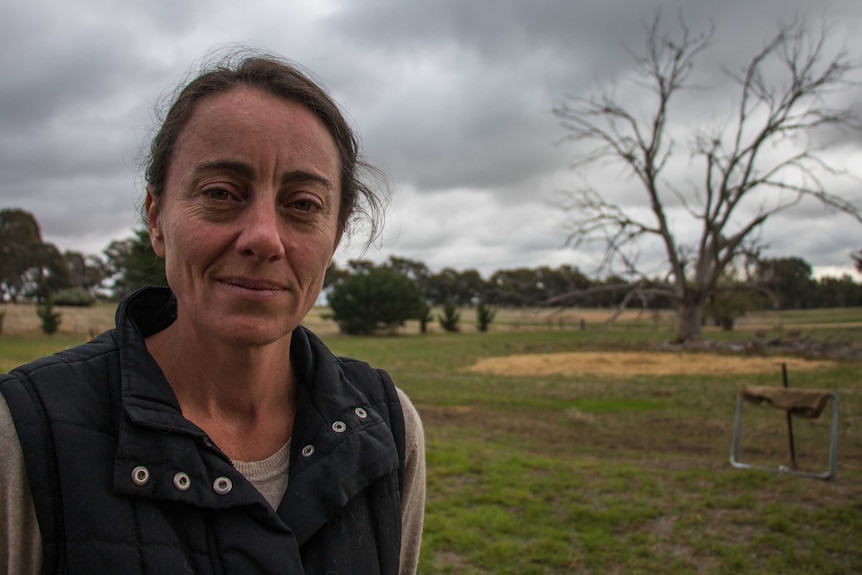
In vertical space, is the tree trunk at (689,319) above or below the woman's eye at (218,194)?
below

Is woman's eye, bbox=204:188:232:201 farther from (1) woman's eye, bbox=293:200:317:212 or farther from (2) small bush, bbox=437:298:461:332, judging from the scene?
(2) small bush, bbox=437:298:461:332

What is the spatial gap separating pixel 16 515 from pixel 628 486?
6457mm

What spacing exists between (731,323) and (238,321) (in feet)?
182

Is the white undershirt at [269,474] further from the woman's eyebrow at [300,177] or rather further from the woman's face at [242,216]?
the woman's eyebrow at [300,177]

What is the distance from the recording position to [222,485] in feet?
3.83

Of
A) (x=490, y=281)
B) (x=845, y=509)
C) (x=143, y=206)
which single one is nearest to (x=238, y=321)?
(x=143, y=206)

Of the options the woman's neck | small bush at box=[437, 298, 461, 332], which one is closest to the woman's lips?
the woman's neck

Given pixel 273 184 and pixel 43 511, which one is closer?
pixel 43 511

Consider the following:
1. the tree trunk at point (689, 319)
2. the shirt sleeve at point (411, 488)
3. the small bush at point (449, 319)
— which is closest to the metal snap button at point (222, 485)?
the shirt sleeve at point (411, 488)

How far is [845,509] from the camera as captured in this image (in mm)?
5781

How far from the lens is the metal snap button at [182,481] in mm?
1114

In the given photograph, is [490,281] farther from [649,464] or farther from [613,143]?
[649,464]

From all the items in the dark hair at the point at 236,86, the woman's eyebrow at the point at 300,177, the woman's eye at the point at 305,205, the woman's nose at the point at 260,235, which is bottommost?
the woman's nose at the point at 260,235

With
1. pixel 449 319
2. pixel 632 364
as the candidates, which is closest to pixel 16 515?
pixel 632 364
